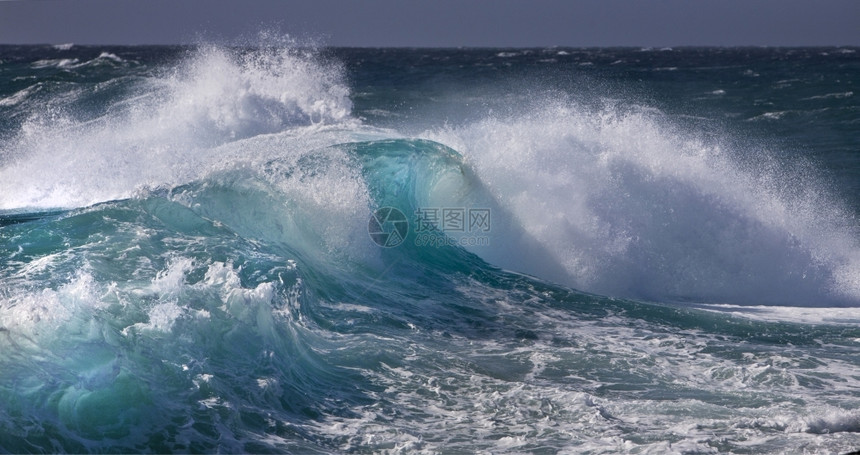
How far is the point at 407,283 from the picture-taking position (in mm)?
9945

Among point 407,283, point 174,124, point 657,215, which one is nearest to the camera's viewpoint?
point 407,283

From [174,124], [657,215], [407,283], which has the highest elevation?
[174,124]

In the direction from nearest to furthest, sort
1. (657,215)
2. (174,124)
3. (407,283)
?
(407,283) → (657,215) → (174,124)

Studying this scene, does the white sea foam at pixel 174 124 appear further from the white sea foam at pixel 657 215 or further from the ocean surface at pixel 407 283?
the white sea foam at pixel 657 215

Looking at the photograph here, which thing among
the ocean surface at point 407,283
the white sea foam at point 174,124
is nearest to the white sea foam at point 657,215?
the ocean surface at point 407,283

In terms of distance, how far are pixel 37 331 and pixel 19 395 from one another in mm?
674

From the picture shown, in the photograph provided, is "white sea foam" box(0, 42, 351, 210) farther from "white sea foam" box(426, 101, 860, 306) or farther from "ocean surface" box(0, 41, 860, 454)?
"white sea foam" box(426, 101, 860, 306)

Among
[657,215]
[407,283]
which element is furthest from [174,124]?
[657,215]

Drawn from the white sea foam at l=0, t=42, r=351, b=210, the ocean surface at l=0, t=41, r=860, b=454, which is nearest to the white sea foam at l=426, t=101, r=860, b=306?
the ocean surface at l=0, t=41, r=860, b=454

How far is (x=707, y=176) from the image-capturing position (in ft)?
38.3

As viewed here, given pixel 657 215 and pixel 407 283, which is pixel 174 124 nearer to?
pixel 407 283

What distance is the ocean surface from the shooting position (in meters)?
5.64

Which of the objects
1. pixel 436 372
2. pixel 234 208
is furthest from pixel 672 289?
pixel 234 208

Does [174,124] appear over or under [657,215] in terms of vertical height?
over
